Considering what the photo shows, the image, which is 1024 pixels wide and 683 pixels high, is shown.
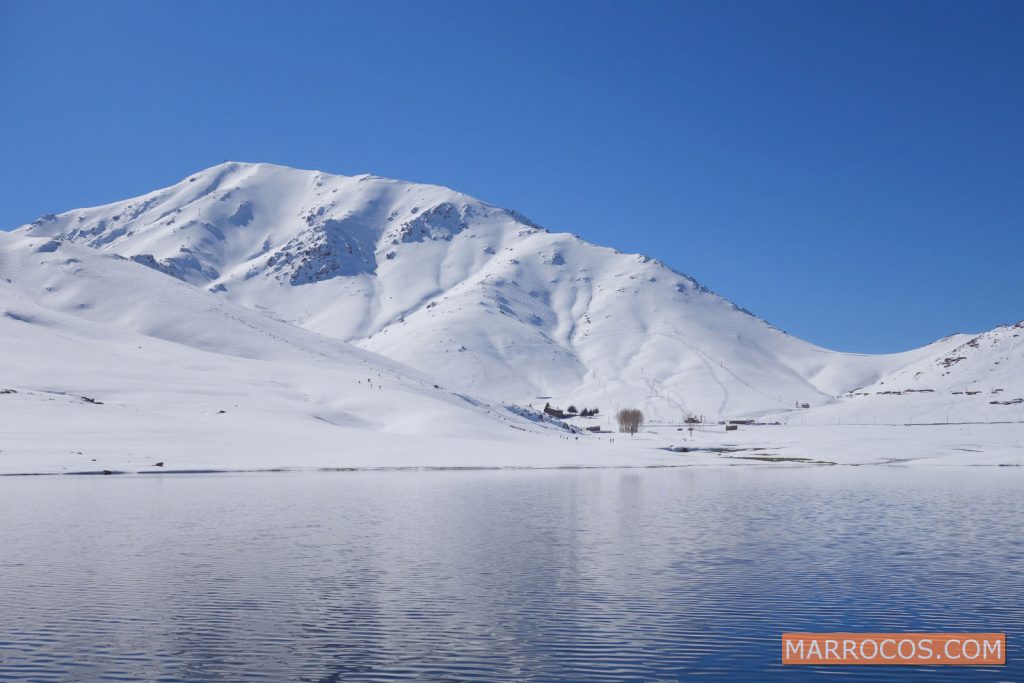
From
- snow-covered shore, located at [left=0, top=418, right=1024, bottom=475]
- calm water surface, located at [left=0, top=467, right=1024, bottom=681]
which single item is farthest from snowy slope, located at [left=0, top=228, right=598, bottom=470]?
calm water surface, located at [left=0, top=467, right=1024, bottom=681]

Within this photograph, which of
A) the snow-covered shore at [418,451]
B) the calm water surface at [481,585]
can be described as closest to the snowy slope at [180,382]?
the snow-covered shore at [418,451]

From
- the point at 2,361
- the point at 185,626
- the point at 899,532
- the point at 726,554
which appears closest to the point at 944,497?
the point at 899,532

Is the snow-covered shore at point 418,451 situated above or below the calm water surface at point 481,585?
above

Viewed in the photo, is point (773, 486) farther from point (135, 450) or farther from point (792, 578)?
point (135, 450)

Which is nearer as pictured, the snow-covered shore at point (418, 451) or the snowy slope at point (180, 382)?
the snow-covered shore at point (418, 451)

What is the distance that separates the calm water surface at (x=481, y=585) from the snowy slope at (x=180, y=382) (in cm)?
4247

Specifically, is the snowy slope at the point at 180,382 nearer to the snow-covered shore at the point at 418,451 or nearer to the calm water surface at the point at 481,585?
the snow-covered shore at the point at 418,451

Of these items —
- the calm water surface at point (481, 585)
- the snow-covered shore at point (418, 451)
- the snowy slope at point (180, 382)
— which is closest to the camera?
the calm water surface at point (481, 585)

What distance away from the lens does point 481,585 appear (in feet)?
87.5

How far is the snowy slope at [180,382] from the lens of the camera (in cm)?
9150

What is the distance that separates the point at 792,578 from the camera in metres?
27.3

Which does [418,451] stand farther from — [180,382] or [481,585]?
[481,585]

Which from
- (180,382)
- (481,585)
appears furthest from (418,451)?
(481,585)

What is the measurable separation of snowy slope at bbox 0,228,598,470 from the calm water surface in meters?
42.5
